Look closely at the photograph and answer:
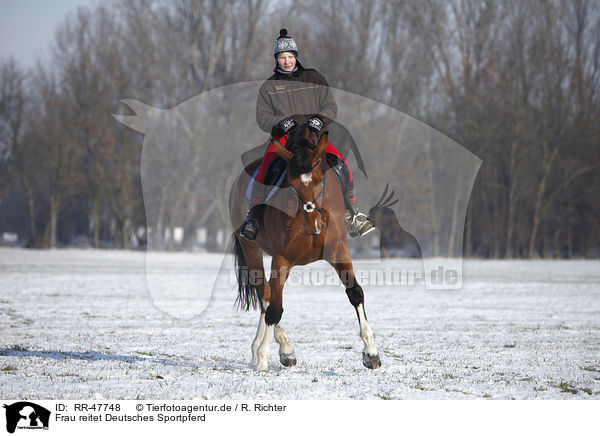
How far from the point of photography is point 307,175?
5523mm

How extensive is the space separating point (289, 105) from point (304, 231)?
168cm

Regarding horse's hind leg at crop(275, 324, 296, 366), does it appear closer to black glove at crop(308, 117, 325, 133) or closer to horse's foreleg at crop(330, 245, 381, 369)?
horse's foreleg at crop(330, 245, 381, 369)

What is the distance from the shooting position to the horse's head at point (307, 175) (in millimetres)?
5473

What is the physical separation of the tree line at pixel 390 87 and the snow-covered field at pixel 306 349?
26.4 metres

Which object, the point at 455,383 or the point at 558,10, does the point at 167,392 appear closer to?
the point at 455,383

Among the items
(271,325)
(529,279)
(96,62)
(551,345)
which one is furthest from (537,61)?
(271,325)

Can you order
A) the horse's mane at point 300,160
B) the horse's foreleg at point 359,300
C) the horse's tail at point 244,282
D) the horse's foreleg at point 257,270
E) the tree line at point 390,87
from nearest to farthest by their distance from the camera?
the horse's mane at point 300,160 < the horse's foreleg at point 359,300 < the horse's foreleg at point 257,270 < the horse's tail at point 244,282 < the tree line at point 390,87

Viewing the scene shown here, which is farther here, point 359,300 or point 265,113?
point 265,113

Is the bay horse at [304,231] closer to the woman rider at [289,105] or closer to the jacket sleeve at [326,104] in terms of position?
the woman rider at [289,105]

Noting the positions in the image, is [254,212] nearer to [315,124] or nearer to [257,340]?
[315,124]

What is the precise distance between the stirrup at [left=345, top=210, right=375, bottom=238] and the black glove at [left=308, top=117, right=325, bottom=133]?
3.28ft

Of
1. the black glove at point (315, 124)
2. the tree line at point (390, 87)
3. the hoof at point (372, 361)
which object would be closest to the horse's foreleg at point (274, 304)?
the hoof at point (372, 361)

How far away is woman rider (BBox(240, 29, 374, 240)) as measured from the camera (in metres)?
6.41

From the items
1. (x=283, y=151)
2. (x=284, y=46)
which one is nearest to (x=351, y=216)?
(x=283, y=151)
